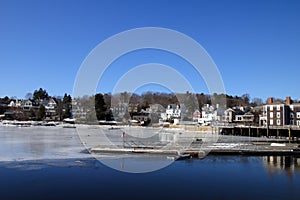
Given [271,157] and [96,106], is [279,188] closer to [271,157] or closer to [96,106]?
[271,157]

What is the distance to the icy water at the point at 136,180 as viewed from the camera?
13305 millimetres

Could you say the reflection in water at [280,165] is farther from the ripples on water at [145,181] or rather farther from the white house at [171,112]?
the white house at [171,112]

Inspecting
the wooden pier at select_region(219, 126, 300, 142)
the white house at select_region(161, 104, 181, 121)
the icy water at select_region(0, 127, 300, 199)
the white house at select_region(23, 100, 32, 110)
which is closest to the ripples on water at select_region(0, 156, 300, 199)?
the icy water at select_region(0, 127, 300, 199)

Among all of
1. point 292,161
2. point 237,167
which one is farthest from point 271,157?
point 237,167

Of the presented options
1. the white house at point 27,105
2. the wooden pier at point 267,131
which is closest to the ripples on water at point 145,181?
the wooden pier at point 267,131

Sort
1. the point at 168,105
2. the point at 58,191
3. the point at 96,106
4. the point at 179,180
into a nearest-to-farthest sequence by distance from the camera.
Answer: the point at 58,191, the point at 179,180, the point at 96,106, the point at 168,105

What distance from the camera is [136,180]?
16.2m

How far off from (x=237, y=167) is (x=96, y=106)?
6597 centimetres

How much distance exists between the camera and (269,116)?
5897 centimetres

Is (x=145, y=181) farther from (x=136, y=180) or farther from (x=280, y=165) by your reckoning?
(x=280, y=165)

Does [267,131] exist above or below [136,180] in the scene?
above

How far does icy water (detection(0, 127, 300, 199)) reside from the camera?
13.3 metres

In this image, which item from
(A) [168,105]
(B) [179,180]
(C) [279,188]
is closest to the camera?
(C) [279,188]

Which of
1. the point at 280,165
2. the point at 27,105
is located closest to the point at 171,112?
the point at 27,105
